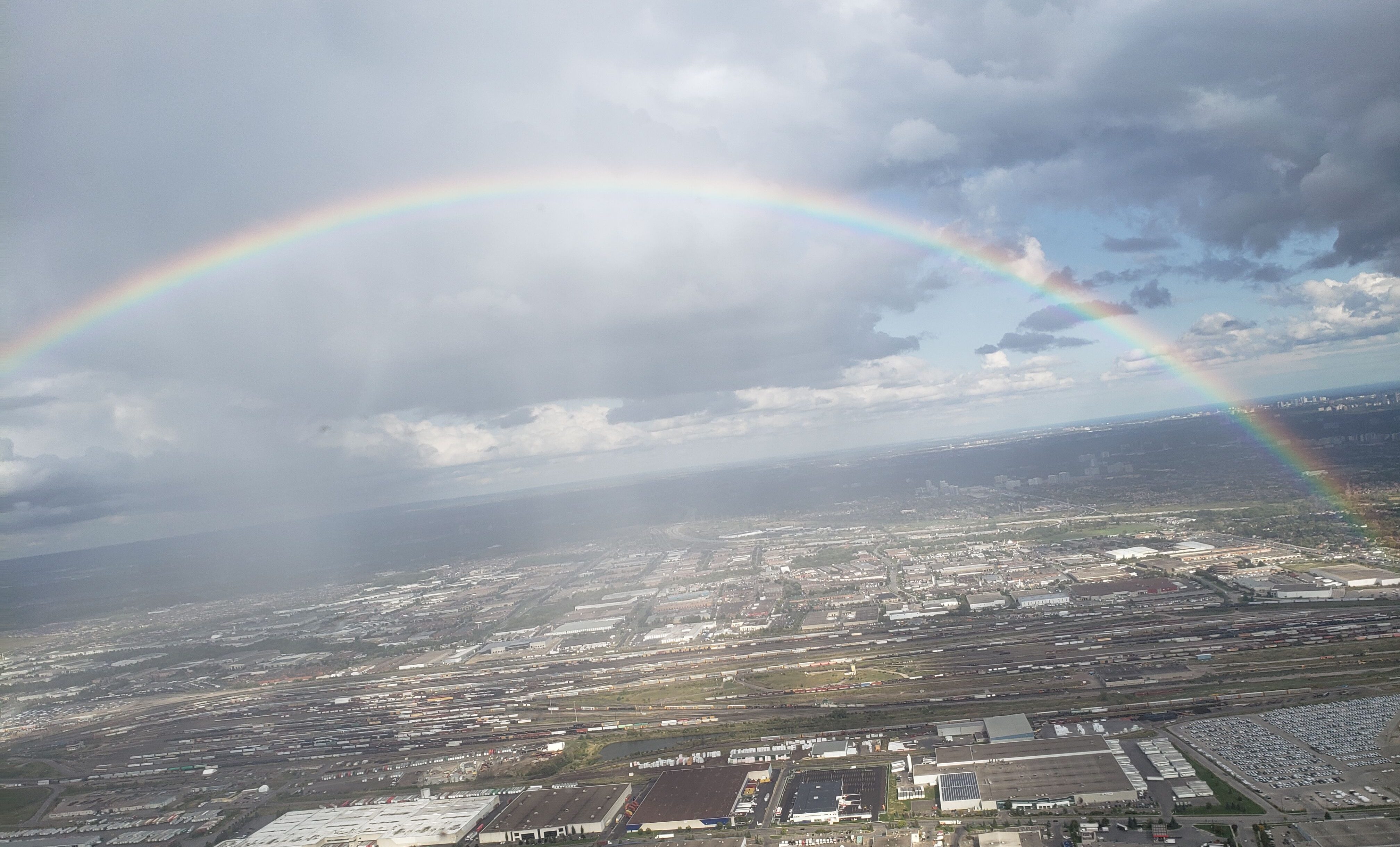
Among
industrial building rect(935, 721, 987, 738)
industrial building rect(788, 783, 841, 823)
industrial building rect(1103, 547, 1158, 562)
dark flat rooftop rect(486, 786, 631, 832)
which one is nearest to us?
industrial building rect(788, 783, 841, 823)

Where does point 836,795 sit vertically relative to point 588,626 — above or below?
below

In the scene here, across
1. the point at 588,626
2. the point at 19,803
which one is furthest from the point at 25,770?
the point at 588,626

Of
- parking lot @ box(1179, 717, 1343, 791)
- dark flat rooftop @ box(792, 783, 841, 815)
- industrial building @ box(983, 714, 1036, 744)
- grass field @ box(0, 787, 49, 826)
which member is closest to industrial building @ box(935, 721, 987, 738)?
industrial building @ box(983, 714, 1036, 744)

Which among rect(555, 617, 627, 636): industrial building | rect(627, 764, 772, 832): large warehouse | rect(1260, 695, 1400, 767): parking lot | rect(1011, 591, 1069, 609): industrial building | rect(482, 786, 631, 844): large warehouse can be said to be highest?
rect(555, 617, 627, 636): industrial building

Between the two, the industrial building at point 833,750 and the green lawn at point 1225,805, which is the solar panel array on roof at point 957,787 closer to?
the industrial building at point 833,750

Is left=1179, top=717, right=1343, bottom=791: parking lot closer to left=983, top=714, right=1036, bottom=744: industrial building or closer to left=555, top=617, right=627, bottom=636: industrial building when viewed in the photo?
left=983, top=714, right=1036, bottom=744: industrial building

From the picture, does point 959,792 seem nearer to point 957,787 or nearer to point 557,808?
→ point 957,787
